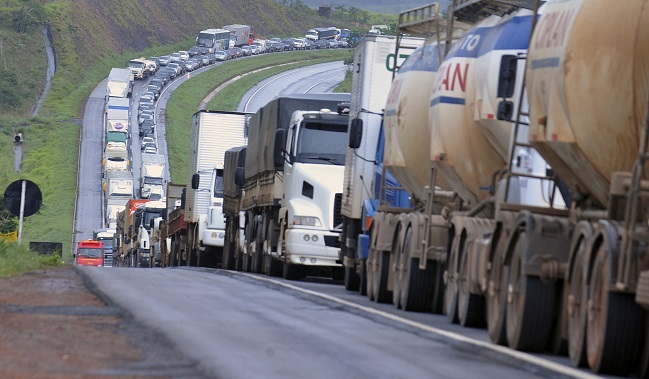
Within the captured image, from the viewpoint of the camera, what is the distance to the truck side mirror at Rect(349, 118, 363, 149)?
23.8 meters

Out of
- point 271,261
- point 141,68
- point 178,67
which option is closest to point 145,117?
point 141,68

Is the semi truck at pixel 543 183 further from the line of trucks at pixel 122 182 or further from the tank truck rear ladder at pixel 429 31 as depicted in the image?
the line of trucks at pixel 122 182

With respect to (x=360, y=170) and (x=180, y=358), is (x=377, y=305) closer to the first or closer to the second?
(x=360, y=170)

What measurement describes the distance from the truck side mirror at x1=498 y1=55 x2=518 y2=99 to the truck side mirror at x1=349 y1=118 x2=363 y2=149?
8628 mm

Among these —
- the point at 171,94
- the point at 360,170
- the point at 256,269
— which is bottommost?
the point at 256,269

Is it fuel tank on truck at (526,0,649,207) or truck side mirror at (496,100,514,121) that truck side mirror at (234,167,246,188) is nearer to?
truck side mirror at (496,100,514,121)

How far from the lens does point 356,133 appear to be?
23.8 m

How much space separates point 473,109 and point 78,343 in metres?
6.04

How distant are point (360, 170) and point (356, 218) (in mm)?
807

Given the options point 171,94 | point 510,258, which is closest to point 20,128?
point 171,94

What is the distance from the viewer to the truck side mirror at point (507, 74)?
49.3ft

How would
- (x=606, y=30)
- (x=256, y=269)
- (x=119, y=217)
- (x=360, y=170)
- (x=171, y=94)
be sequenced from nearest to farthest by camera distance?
1. (x=606, y=30)
2. (x=360, y=170)
3. (x=256, y=269)
4. (x=119, y=217)
5. (x=171, y=94)

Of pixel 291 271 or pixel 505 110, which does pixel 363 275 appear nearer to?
pixel 291 271

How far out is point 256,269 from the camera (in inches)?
1291
